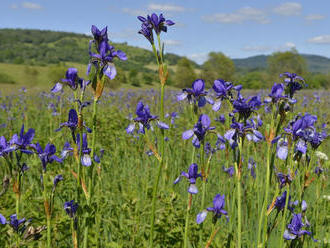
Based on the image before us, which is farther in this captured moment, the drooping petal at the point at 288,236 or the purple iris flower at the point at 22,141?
the drooping petal at the point at 288,236

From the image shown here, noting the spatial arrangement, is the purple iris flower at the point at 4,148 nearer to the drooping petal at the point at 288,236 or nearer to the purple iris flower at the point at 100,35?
the purple iris flower at the point at 100,35

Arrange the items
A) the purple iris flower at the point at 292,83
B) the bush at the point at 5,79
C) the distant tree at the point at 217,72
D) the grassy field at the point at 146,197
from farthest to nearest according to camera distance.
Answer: the bush at the point at 5,79, the distant tree at the point at 217,72, the grassy field at the point at 146,197, the purple iris flower at the point at 292,83

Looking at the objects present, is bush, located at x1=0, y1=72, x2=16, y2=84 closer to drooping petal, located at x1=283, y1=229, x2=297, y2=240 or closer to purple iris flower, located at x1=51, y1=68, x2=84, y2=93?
purple iris flower, located at x1=51, y1=68, x2=84, y2=93

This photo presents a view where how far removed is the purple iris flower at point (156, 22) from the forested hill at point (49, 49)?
86940mm

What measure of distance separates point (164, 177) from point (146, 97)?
1003 cm

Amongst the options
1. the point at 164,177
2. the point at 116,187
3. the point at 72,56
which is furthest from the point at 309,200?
the point at 72,56

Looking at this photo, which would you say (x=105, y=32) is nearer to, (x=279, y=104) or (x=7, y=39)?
(x=279, y=104)

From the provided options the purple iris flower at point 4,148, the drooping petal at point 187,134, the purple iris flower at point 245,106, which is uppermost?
the purple iris flower at point 245,106

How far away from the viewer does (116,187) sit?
157 inches

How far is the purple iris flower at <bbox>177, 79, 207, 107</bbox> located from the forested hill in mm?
86924

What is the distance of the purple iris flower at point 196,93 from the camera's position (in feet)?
5.99

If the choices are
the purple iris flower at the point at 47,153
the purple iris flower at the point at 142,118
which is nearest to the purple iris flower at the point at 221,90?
the purple iris flower at the point at 142,118

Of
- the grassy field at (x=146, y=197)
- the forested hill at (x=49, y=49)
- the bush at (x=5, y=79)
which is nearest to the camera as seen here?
the grassy field at (x=146, y=197)

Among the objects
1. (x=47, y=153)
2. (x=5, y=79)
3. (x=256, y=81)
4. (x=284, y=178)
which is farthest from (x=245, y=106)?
(x=256, y=81)
